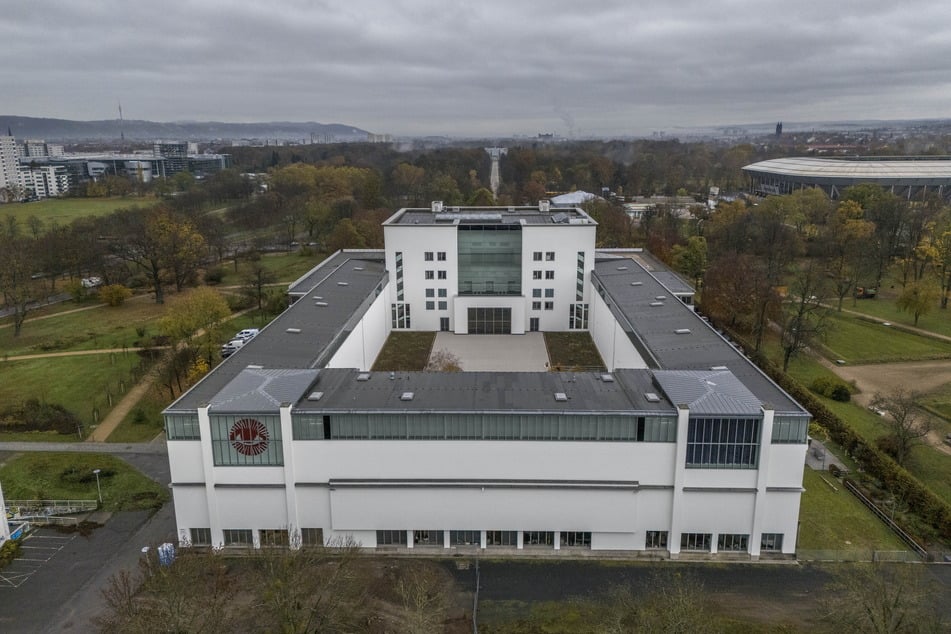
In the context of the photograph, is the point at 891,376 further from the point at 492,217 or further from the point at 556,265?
the point at 492,217

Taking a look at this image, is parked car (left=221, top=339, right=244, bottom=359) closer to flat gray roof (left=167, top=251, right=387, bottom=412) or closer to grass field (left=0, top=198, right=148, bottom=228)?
flat gray roof (left=167, top=251, right=387, bottom=412)

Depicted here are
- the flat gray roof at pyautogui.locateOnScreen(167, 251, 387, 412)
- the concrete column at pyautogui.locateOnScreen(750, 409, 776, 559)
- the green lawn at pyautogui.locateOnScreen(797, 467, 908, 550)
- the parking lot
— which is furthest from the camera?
the flat gray roof at pyautogui.locateOnScreen(167, 251, 387, 412)

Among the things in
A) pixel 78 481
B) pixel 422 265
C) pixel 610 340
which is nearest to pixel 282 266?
pixel 422 265

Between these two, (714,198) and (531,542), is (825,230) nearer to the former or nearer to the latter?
(714,198)

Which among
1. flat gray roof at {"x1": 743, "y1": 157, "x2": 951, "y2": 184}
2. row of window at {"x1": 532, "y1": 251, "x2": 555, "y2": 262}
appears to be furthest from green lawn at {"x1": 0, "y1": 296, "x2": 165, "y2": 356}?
flat gray roof at {"x1": 743, "y1": 157, "x2": 951, "y2": 184}

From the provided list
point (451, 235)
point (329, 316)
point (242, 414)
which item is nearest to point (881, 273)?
point (451, 235)

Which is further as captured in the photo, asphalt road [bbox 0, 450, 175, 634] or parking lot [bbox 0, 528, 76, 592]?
parking lot [bbox 0, 528, 76, 592]
